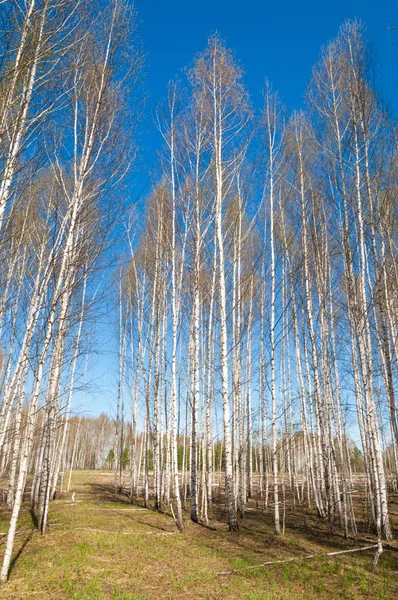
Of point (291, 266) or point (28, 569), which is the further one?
point (291, 266)

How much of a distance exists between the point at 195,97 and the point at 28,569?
10.2 metres

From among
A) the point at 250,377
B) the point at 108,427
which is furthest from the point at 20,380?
the point at 108,427

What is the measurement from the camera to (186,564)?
5.21 m

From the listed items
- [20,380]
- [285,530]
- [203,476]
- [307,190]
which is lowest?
[285,530]

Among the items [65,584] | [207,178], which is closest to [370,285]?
[207,178]

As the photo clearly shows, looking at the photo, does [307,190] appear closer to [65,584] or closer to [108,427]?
[65,584]

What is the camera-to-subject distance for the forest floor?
4.20 m

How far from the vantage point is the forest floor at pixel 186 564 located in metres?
4.20

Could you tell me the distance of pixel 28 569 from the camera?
473 centimetres

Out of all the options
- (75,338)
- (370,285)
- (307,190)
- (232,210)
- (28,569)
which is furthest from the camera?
(75,338)

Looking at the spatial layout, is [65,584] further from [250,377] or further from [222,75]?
[222,75]

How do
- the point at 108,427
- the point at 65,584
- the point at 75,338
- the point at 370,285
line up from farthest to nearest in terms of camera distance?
the point at 108,427, the point at 75,338, the point at 370,285, the point at 65,584

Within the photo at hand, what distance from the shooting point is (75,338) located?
1171 centimetres

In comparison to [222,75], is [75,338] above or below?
below
